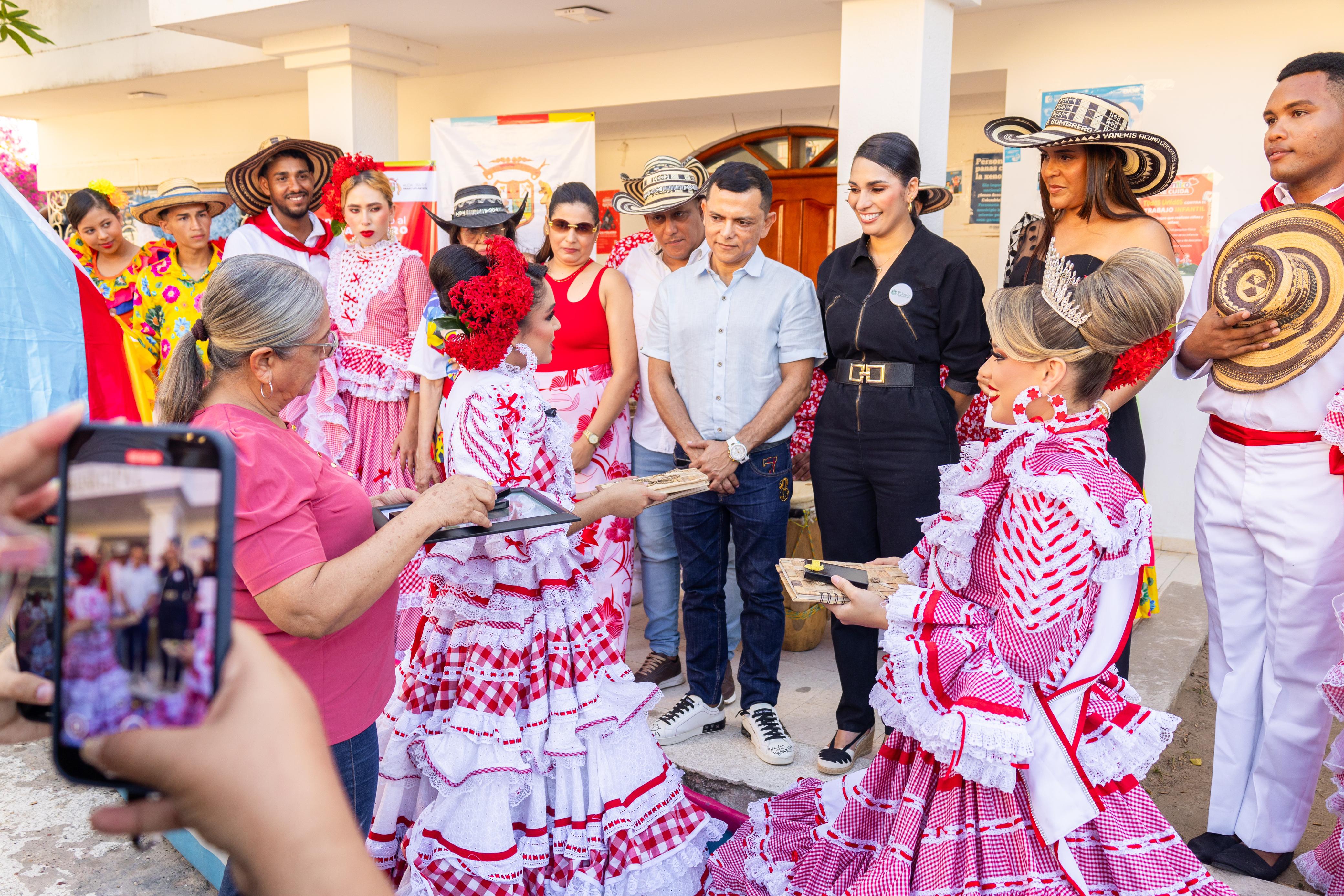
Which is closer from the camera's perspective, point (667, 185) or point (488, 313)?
point (488, 313)

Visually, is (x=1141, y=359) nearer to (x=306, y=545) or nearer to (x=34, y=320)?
(x=306, y=545)

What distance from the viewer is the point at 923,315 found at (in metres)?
3.28

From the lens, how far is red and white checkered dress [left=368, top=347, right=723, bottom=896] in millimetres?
2506

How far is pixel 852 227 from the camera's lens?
180 inches

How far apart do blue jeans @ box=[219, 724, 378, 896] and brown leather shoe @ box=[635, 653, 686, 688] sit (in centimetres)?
197

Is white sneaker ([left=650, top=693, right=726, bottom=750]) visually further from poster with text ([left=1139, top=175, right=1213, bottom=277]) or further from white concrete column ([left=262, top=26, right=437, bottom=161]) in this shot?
→ white concrete column ([left=262, top=26, right=437, bottom=161])

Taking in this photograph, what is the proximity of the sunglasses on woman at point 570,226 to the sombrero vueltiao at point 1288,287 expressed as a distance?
255cm

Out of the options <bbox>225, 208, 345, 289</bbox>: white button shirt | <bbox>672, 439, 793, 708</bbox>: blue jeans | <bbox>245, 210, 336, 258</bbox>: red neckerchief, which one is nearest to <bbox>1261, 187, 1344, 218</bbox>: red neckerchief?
<bbox>672, 439, 793, 708</bbox>: blue jeans

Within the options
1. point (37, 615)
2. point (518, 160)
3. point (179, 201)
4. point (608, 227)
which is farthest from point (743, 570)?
point (608, 227)

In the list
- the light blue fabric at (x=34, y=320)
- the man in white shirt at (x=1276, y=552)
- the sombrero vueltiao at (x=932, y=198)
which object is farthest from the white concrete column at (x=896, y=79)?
the light blue fabric at (x=34, y=320)

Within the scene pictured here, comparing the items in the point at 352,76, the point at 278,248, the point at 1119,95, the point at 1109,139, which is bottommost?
the point at 278,248

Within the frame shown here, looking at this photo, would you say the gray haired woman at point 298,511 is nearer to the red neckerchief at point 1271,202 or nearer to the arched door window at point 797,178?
the red neckerchief at point 1271,202

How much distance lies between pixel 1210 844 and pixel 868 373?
6.07ft

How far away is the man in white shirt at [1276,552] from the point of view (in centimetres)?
271
